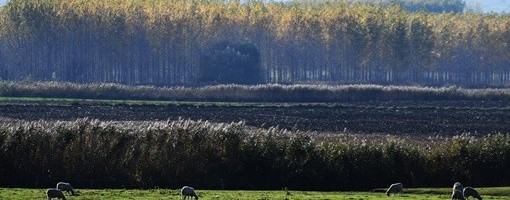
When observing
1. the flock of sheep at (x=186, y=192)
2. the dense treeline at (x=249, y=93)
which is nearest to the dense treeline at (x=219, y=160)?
the flock of sheep at (x=186, y=192)

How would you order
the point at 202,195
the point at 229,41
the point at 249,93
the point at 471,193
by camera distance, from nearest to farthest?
the point at 471,193, the point at 202,195, the point at 249,93, the point at 229,41

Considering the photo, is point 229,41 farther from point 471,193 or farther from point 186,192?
point 186,192

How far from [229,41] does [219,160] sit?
11546 centimetres

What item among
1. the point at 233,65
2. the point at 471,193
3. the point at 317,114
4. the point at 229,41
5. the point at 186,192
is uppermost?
the point at 186,192

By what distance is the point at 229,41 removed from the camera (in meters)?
164

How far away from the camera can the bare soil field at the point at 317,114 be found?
76.5 m

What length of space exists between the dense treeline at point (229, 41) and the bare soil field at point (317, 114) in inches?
A: 2240

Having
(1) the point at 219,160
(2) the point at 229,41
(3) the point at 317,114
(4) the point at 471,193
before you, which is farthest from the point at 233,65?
(4) the point at 471,193

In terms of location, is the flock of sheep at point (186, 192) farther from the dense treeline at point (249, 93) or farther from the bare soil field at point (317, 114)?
the dense treeline at point (249, 93)

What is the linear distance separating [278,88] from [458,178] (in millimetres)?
68140

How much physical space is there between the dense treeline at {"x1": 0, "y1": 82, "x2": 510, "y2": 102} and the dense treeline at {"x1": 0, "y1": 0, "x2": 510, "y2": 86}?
3633 centimetres

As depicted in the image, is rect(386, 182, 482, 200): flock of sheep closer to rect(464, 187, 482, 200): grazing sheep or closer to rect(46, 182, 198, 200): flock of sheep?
rect(464, 187, 482, 200): grazing sheep


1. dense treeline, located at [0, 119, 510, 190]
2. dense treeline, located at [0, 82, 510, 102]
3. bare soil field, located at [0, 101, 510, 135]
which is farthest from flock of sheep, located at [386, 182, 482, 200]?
dense treeline, located at [0, 82, 510, 102]

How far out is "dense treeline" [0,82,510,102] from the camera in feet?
371
